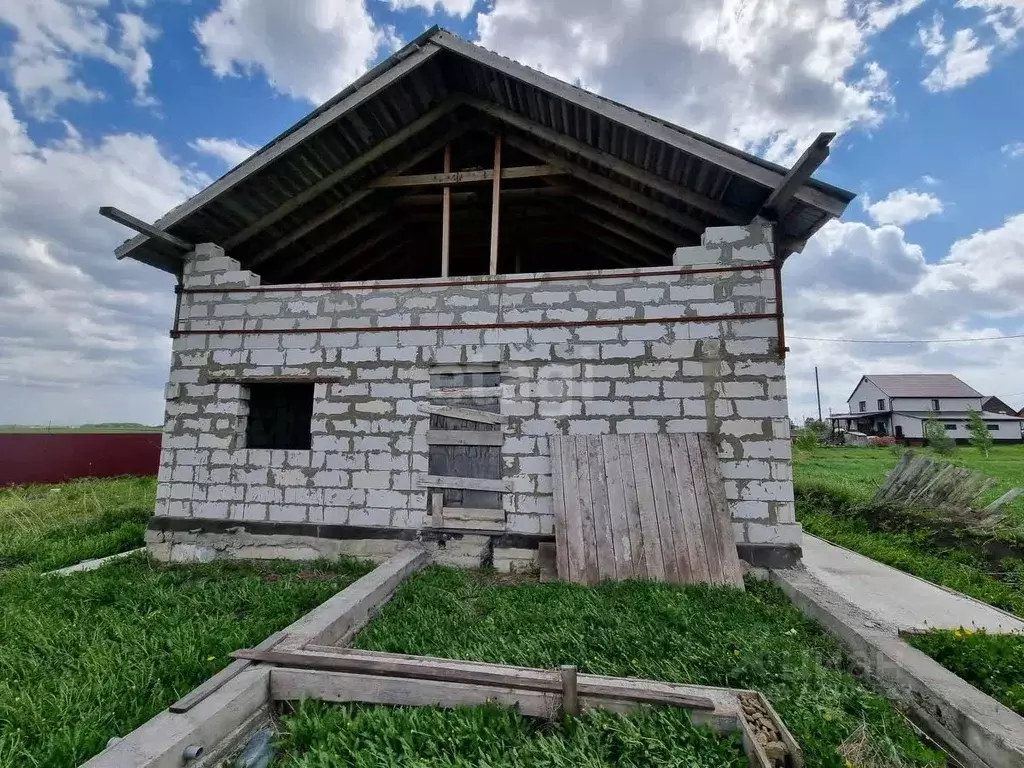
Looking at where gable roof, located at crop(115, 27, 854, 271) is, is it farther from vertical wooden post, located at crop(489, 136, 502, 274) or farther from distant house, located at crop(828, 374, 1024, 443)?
distant house, located at crop(828, 374, 1024, 443)

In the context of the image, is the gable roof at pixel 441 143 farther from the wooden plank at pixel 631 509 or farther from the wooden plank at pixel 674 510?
the wooden plank at pixel 631 509

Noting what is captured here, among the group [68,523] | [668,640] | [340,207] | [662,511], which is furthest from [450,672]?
[68,523]

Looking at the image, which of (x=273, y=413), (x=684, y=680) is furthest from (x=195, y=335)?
(x=684, y=680)

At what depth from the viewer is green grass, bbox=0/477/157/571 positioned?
674 cm

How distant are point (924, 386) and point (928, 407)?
2.36 m

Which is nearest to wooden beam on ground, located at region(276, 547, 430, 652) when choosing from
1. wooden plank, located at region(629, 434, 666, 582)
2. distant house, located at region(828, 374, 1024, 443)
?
wooden plank, located at region(629, 434, 666, 582)

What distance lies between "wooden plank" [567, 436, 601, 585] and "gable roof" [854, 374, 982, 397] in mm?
51928

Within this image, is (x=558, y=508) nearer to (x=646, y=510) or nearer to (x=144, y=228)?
(x=646, y=510)

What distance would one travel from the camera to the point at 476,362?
5867 millimetres

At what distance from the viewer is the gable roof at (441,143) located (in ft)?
17.1

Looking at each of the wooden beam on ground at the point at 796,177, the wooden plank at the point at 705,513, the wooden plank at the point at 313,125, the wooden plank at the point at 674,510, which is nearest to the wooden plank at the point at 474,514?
the wooden plank at the point at 674,510

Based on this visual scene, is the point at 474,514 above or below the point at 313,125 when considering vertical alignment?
below

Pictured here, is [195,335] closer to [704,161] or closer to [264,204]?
[264,204]

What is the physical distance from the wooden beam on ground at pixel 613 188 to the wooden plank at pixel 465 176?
148mm
